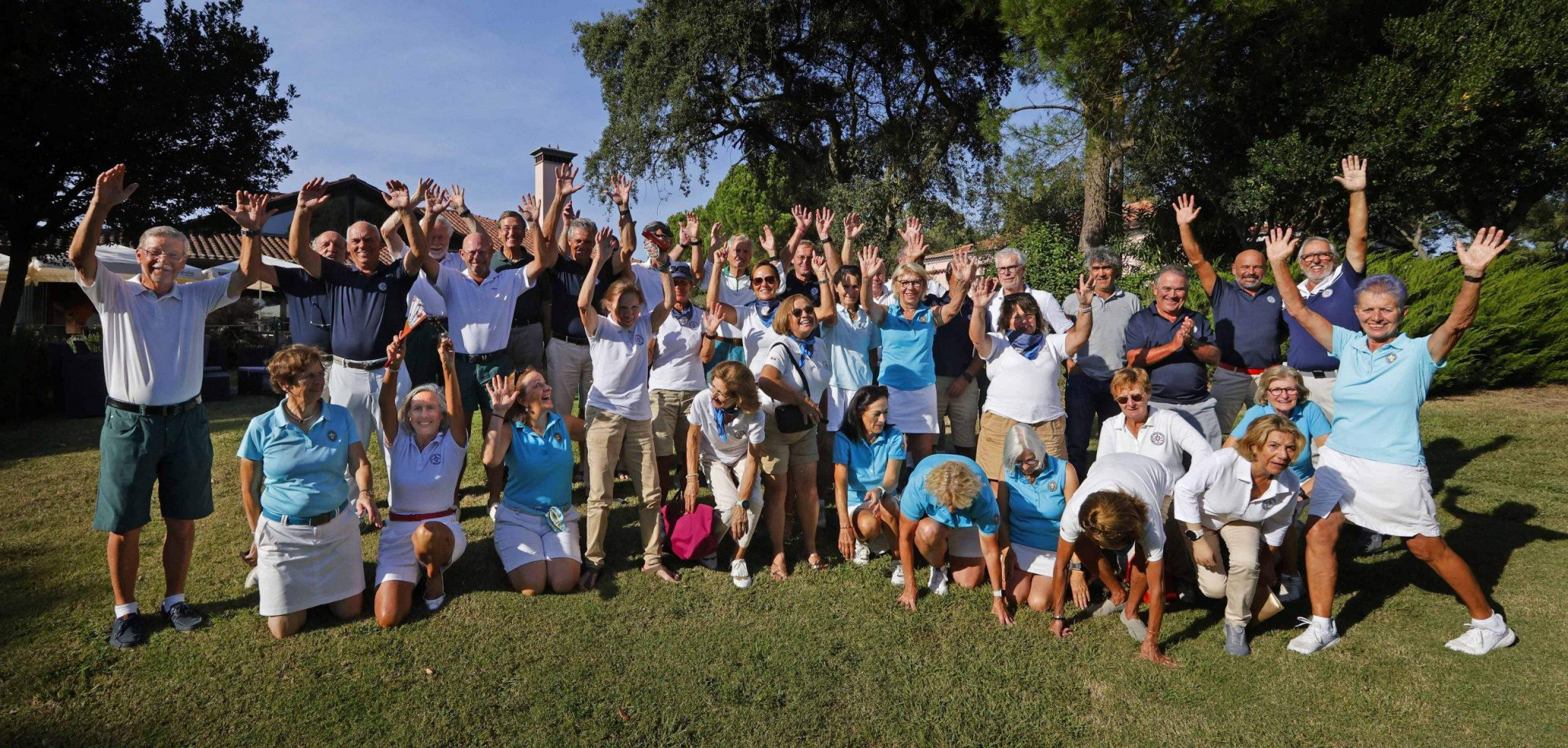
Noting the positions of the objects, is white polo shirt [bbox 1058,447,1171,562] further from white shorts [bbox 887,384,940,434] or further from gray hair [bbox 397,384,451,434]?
gray hair [bbox 397,384,451,434]

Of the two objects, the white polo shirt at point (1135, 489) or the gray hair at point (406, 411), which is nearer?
the white polo shirt at point (1135, 489)

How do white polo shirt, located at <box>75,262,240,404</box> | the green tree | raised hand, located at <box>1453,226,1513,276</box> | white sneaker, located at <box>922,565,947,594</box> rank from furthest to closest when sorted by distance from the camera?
the green tree, white sneaker, located at <box>922,565,947,594</box>, white polo shirt, located at <box>75,262,240,404</box>, raised hand, located at <box>1453,226,1513,276</box>

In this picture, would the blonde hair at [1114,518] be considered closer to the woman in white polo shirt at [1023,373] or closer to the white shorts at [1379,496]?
the white shorts at [1379,496]

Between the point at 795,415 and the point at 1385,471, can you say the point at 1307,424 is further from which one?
the point at 795,415

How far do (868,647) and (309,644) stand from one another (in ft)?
8.98

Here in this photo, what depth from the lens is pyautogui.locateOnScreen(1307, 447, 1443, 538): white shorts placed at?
3.96 m

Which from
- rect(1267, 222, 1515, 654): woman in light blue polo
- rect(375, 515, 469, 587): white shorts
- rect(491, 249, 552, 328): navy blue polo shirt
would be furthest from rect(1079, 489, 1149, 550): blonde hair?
rect(491, 249, 552, 328): navy blue polo shirt

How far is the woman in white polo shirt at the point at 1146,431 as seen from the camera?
4375mm

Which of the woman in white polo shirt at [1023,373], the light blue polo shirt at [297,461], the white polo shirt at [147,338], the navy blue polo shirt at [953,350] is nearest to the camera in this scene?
the white polo shirt at [147,338]

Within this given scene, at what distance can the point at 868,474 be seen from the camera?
507 cm

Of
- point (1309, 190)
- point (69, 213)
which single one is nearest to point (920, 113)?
point (1309, 190)

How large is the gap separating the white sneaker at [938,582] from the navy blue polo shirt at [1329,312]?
2765 mm

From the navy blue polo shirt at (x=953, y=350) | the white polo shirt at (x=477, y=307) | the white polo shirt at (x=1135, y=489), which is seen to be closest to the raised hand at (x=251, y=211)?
the white polo shirt at (x=477, y=307)

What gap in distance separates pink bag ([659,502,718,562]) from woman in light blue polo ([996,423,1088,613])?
1747mm
